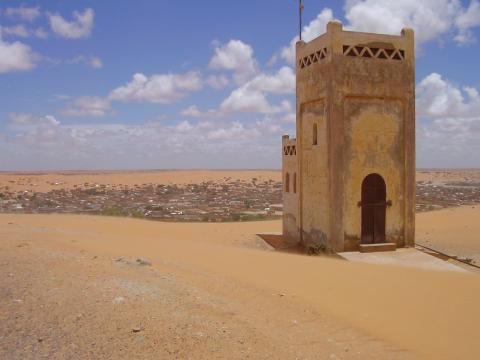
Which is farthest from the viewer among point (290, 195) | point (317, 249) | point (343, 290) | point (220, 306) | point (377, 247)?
point (290, 195)

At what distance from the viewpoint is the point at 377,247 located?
14703 millimetres

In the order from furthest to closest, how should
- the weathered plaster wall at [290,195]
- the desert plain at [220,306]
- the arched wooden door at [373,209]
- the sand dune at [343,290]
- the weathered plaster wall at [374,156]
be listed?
the weathered plaster wall at [290,195] → the arched wooden door at [373,209] → the weathered plaster wall at [374,156] → the sand dune at [343,290] → the desert plain at [220,306]

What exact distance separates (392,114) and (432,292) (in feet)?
22.9

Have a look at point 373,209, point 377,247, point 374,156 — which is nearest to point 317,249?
point 377,247

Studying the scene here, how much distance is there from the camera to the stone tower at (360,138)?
572 inches

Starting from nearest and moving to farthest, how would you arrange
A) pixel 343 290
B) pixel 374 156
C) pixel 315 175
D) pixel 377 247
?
pixel 343 290
pixel 377 247
pixel 374 156
pixel 315 175

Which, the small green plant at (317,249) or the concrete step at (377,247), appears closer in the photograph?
the concrete step at (377,247)

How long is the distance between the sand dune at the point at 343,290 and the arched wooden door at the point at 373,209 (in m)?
2.48

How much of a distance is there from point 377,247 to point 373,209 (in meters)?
1.20

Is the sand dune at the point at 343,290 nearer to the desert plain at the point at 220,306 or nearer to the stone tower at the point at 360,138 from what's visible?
the desert plain at the point at 220,306

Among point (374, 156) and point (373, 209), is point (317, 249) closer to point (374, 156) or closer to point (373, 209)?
point (373, 209)

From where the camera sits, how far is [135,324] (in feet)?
19.3

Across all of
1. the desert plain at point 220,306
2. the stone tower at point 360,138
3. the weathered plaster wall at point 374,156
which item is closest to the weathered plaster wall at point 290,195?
the stone tower at point 360,138

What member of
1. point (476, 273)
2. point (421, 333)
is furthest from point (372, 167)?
point (421, 333)
